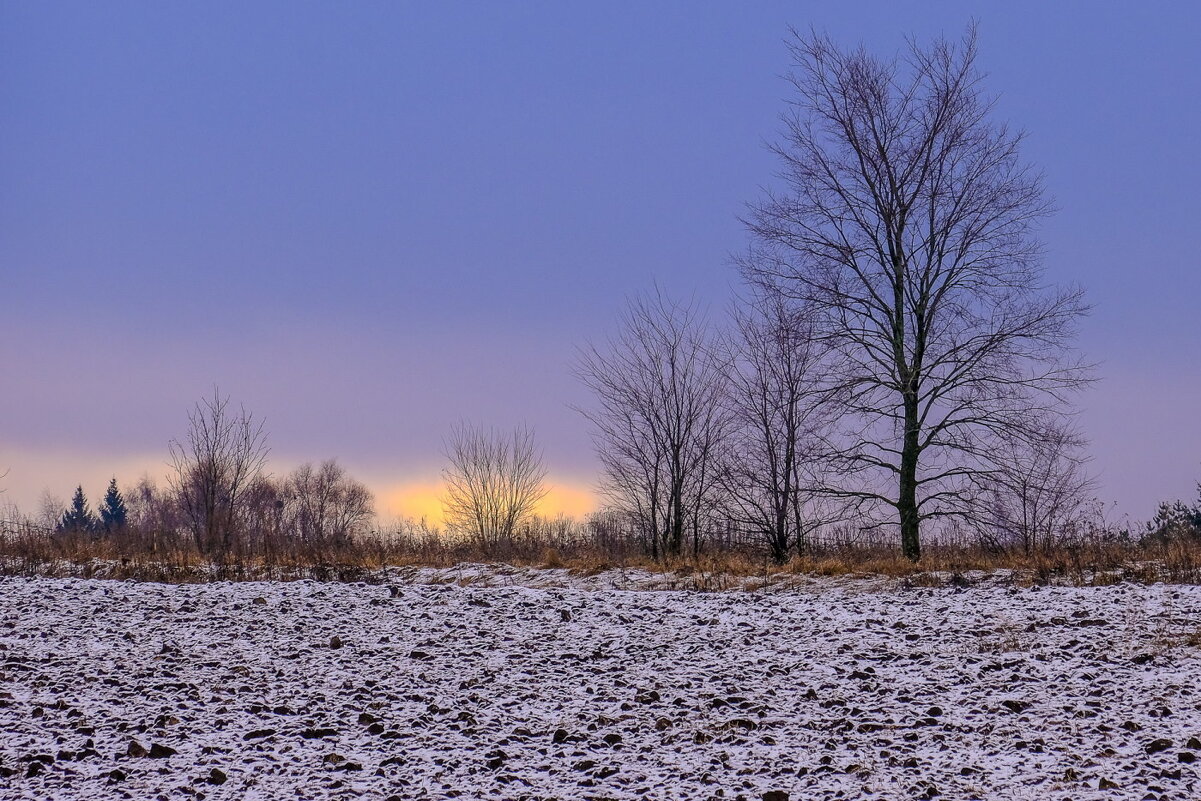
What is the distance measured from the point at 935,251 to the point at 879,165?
180 cm

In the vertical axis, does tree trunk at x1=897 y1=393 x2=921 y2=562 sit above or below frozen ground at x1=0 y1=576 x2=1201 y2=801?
above

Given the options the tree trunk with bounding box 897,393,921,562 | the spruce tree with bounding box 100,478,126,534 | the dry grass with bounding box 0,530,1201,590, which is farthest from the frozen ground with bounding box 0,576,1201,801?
the spruce tree with bounding box 100,478,126,534

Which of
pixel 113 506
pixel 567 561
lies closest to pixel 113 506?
pixel 113 506

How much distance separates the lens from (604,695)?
732 cm

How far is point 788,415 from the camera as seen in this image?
63.2 feet

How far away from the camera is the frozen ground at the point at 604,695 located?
18.9 ft

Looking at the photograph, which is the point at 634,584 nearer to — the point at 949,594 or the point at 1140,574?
the point at 949,594

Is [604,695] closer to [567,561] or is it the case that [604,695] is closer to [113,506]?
[567,561]

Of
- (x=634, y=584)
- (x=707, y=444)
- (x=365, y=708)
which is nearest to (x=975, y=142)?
(x=707, y=444)

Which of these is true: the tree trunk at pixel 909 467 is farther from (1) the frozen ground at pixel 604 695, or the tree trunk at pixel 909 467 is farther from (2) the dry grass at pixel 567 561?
(1) the frozen ground at pixel 604 695

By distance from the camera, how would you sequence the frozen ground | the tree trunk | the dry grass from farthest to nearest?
the tree trunk
the dry grass
the frozen ground

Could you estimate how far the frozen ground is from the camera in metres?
5.76

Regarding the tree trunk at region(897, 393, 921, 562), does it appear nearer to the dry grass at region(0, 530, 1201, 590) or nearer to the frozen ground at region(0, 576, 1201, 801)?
the dry grass at region(0, 530, 1201, 590)

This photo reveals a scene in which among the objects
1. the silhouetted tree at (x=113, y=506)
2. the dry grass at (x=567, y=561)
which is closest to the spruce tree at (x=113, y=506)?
the silhouetted tree at (x=113, y=506)
